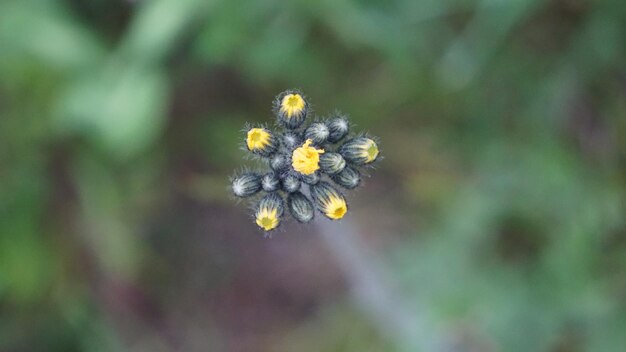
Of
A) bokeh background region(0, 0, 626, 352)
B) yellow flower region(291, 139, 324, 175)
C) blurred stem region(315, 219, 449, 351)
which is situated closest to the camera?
yellow flower region(291, 139, 324, 175)

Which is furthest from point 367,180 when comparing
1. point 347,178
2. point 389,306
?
point 347,178

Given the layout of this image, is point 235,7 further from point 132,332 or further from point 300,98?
point 132,332

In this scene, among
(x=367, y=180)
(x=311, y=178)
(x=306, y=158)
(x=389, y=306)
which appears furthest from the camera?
(x=367, y=180)

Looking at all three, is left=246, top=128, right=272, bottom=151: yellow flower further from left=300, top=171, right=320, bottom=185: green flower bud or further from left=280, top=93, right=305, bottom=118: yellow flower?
left=300, top=171, right=320, bottom=185: green flower bud

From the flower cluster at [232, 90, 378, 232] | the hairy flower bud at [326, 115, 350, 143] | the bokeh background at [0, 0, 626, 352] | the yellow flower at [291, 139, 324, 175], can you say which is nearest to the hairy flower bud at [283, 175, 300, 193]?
the flower cluster at [232, 90, 378, 232]

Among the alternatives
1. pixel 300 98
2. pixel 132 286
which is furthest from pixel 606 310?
pixel 132 286

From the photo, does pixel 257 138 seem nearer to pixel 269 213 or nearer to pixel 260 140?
pixel 260 140

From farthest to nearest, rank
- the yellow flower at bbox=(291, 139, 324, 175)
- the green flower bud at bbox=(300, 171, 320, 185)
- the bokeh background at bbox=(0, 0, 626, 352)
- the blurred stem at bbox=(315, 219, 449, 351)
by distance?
the blurred stem at bbox=(315, 219, 449, 351)
the bokeh background at bbox=(0, 0, 626, 352)
the green flower bud at bbox=(300, 171, 320, 185)
the yellow flower at bbox=(291, 139, 324, 175)
